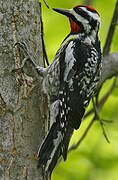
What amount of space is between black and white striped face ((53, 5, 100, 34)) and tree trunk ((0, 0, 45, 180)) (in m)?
0.63

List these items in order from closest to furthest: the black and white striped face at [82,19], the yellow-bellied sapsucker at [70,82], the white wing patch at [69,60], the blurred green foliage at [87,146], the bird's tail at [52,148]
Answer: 1. the bird's tail at [52,148]
2. the yellow-bellied sapsucker at [70,82]
3. the white wing patch at [69,60]
4. the black and white striped face at [82,19]
5. the blurred green foliage at [87,146]

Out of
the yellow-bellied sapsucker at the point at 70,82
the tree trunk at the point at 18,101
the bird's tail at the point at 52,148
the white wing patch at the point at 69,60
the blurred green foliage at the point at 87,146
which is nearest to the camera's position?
the tree trunk at the point at 18,101

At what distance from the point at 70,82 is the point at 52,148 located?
586 mm

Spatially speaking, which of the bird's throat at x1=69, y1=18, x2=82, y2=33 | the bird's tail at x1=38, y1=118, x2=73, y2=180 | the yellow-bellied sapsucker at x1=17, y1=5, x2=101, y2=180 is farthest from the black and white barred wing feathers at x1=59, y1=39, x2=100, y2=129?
the bird's throat at x1=69, y1=18, x2=82, y2=33

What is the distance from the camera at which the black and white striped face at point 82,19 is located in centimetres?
320

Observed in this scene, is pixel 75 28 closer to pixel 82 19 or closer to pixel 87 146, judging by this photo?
pixel 82 19

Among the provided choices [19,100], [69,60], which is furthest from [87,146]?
[19,100]

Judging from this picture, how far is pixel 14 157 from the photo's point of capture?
231 cm

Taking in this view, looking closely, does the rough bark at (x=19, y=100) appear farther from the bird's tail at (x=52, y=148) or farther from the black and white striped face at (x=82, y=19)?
the black and white striped face at (x=82, y=19)

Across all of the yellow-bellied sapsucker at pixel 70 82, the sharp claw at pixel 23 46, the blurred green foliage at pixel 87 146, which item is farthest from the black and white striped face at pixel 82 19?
the sharp claw at pixel 23 46

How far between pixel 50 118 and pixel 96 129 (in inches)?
74.7

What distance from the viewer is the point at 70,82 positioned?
2.94 m

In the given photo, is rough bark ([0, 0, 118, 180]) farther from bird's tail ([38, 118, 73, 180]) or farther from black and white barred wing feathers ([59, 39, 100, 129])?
black and white barred wing feathers ([59, 39, 100, 129])

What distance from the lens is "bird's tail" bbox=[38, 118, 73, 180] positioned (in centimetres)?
247
